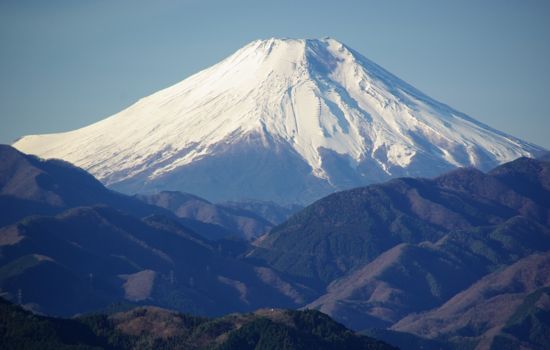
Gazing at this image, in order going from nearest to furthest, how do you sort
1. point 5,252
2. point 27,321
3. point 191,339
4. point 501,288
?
point 27,321 < point 191,339 < point 5,252 < point 501,288

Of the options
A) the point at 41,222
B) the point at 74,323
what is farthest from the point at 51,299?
the point at 74,323

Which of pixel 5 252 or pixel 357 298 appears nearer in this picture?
pixel 5 252

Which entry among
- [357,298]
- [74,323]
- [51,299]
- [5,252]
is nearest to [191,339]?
[74,323]

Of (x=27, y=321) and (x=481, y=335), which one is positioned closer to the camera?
(x=27, y=321)

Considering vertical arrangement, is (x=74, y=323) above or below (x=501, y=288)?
above

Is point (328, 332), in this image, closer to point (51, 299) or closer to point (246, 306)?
point (51, 299)

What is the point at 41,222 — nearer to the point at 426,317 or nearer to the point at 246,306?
the point at 246,306

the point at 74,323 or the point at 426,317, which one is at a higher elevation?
the point at 74,323

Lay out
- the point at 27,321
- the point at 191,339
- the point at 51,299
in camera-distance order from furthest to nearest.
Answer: the point at 51,299, the point at 191,339, the point at 27,321

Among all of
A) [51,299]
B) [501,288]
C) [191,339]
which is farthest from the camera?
[501,288]

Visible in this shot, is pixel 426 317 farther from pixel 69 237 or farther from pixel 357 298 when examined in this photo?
pixel 69 237
